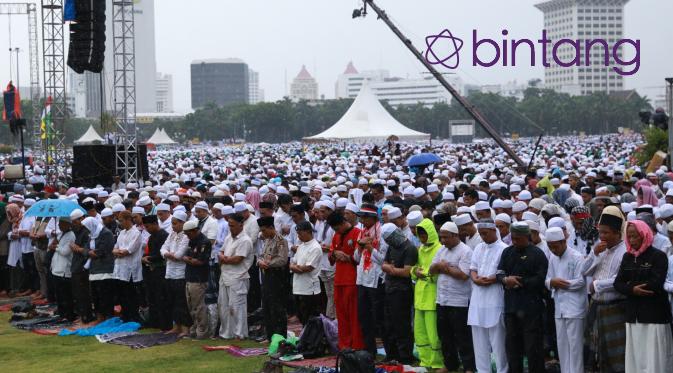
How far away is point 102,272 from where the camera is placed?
12.9 meters

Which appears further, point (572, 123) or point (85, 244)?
point (572, 123)

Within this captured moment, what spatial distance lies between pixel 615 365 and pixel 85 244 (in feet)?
24.6

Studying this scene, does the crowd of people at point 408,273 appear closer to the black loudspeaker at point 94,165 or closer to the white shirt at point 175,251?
the white shirt at point 175,251

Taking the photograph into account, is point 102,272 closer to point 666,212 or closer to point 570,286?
point 570,286

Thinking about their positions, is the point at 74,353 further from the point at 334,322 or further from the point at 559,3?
the point at 559,3

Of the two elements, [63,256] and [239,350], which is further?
[63,256]

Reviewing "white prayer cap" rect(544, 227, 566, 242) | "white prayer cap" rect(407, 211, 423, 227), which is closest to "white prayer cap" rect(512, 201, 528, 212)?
"white prayer cap" rect(407, 211, 423, 227)

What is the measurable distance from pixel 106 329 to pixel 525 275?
19.9 feet

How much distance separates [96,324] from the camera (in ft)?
43.2

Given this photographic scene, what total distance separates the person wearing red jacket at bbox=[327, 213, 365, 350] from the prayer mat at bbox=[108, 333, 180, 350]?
236cm

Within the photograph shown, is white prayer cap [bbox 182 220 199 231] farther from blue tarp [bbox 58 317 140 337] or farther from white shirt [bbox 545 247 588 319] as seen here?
white shirt [bbox 545 247 588 319]

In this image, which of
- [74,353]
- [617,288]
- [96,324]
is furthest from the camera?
[96,324]

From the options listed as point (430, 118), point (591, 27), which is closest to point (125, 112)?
point (430, 118)

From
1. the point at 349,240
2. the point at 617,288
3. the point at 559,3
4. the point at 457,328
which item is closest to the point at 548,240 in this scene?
the point at 617,288
